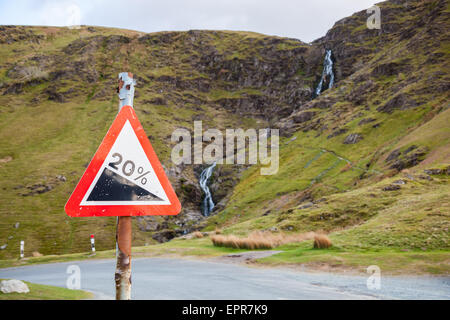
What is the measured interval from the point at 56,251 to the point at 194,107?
84282 millimetres

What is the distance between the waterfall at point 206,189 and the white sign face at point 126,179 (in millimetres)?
68356

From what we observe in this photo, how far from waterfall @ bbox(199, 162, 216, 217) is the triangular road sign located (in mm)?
68349

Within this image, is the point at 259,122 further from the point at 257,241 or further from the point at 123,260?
the point at 123,260

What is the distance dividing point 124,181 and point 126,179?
1.3 inches

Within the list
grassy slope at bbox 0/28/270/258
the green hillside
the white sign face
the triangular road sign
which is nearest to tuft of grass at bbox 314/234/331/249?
the green hillside

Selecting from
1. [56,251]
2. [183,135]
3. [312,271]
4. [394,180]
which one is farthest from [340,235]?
[183,135]

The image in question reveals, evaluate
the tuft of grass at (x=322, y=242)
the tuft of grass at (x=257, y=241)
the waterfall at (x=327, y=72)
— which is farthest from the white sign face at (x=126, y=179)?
the waterfall at (x=327, y=72)

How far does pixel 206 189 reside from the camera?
8038cm

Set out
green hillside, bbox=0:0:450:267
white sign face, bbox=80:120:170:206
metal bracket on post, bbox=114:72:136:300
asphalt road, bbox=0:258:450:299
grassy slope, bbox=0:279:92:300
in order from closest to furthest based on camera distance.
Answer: metal bracket on post, bbox=114:72:136:300 → white sign face, bbox=80:120:170:206 → grassy slope, bbox=0:279:92:300 → asphalt road, bbox=0:258:450:299 → green hillside, bbox=0:0:450:267

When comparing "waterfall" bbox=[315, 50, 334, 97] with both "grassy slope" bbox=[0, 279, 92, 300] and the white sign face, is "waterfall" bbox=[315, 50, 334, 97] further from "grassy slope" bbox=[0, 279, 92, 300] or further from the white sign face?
the white sign face

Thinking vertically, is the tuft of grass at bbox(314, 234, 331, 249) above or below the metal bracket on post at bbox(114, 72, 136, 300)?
below

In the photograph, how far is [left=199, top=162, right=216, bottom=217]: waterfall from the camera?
2895 inches

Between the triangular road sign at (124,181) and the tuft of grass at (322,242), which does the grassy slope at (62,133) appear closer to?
the tuft of grass at (322,242)

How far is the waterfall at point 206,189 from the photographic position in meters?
73.5
